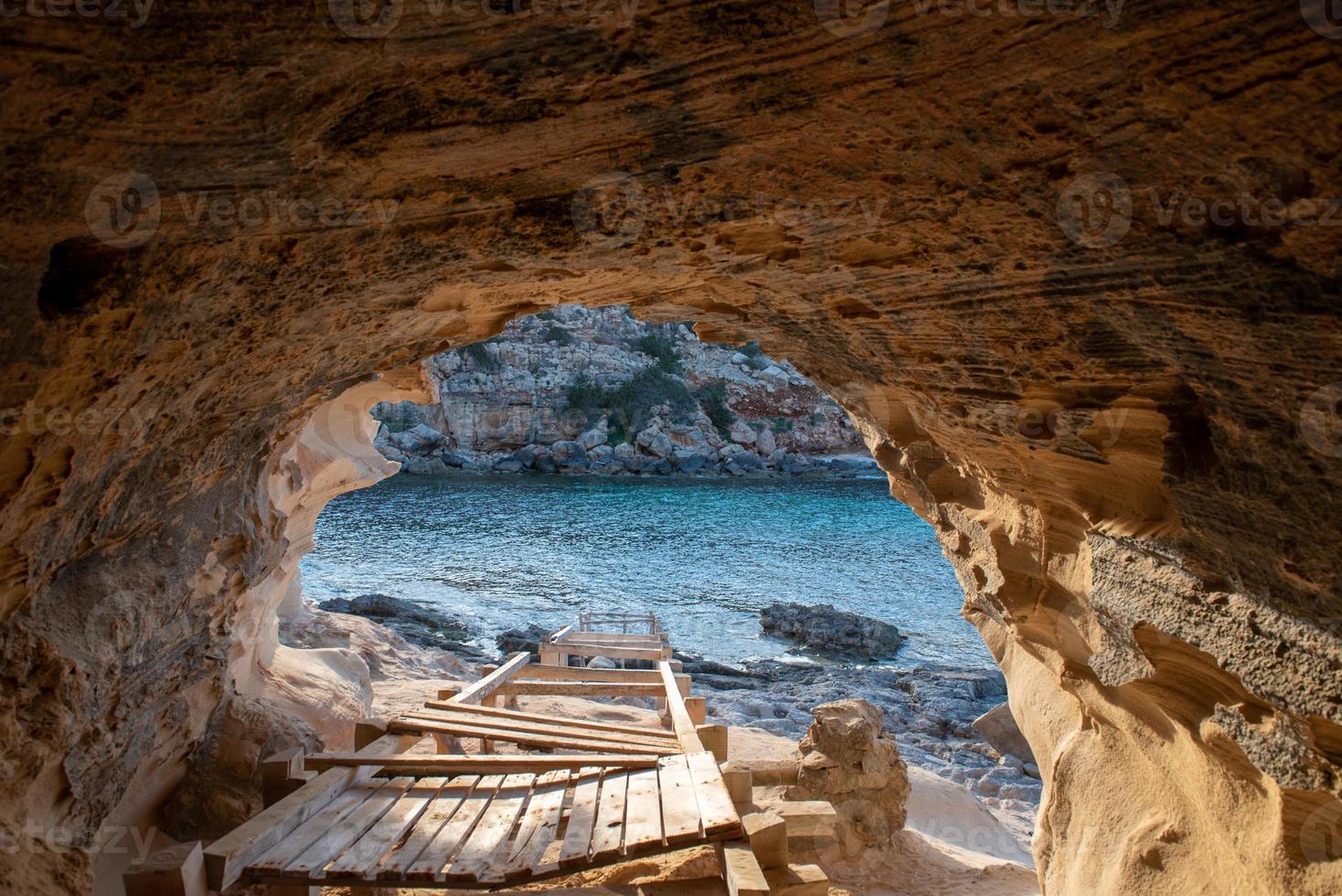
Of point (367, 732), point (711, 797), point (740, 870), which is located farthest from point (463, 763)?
point (740, 870)

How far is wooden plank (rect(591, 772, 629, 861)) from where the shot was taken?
328 centimetres

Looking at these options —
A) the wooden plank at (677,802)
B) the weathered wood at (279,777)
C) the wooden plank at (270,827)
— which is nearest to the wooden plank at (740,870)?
the wooden plank at (677,802)

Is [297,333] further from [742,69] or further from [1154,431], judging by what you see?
[1154,431]

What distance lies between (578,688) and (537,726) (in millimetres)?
1973

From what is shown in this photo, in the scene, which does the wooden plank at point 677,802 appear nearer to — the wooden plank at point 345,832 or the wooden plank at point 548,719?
the wooden plank at point 548,719

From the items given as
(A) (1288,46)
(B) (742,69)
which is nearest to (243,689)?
(B) (742,69)

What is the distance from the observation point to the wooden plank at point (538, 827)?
3.20 meters

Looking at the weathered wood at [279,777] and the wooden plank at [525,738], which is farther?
the wooden plank at [525,738]

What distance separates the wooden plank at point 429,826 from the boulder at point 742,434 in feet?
142

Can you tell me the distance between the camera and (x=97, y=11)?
1486mm

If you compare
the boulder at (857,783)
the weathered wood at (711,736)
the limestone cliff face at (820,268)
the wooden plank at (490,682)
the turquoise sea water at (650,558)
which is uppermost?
the limestone cliff face at (820,268)

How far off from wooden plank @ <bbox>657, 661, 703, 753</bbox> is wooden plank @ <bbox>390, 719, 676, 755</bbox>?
9 centimetres

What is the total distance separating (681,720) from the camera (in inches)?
199

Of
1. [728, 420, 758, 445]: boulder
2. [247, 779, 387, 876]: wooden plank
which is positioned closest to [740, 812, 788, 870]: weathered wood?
[247, 779, 387, 876]: wooden plank
